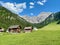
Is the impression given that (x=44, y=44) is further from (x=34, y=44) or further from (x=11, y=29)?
(x=11, y=29)

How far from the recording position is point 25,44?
4500cm

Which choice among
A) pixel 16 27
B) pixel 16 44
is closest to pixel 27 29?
pixel 16 27

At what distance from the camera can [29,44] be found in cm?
4456

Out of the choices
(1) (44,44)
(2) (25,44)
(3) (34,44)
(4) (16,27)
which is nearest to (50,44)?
(1) (44,44)

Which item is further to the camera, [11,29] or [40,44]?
[11,29]

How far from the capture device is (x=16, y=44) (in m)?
45.5

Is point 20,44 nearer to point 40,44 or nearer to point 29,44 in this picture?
point 29,44

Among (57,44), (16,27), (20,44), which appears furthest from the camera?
(16,27)

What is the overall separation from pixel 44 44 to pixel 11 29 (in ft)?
371

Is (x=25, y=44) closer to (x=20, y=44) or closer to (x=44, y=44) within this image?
(x=20, y=44)

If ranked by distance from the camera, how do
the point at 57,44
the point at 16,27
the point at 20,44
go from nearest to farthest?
the point at 57,44 < the point at 20,44 < the point at 16,27

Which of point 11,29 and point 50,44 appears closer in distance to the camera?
point 50,44

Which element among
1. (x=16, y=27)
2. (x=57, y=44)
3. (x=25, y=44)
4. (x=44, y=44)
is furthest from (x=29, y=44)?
(x=16, y=27)

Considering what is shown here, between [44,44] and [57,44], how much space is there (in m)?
3.64
